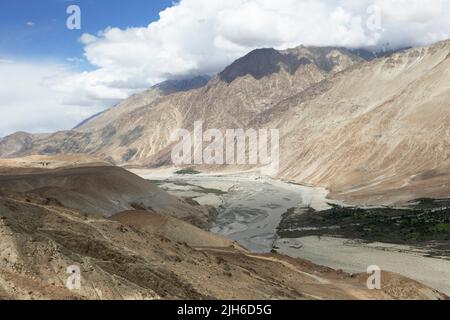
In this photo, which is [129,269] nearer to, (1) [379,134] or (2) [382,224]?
(2) [382,224]

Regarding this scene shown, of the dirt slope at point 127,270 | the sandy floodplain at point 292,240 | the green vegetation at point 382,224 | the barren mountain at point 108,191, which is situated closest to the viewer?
the dirt slope at point 127,270

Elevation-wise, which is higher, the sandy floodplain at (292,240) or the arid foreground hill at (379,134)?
the arid foreground hill at (379,134)

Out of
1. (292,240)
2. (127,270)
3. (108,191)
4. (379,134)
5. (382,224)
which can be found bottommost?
(292,240)

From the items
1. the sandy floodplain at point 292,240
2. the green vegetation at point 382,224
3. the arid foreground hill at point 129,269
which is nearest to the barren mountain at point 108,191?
the sandy floodplain at point 292,240

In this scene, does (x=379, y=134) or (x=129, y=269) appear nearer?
(x=129, y=269)

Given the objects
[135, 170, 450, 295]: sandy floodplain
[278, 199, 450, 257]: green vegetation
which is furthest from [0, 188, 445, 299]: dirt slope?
[278, 199, 450, 257]: green vegetation

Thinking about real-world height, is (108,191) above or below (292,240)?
above

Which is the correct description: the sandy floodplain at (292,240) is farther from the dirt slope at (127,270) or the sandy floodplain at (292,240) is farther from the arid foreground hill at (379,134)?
the dirt slope at (127,270)

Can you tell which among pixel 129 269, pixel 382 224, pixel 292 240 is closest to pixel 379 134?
pixel 382 224

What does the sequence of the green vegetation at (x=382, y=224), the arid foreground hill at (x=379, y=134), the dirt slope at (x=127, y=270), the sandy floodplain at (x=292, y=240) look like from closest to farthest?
the dirt slope at (x=127, y=270), the sandy floodplain at (x=292, y=240), the green vegetation at (x=382, y=224), the arid foreground hill at (x=379, y=134)

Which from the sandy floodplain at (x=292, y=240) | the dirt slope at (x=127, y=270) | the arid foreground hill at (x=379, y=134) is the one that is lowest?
the sandy floodplain at (x=292, y=240)
